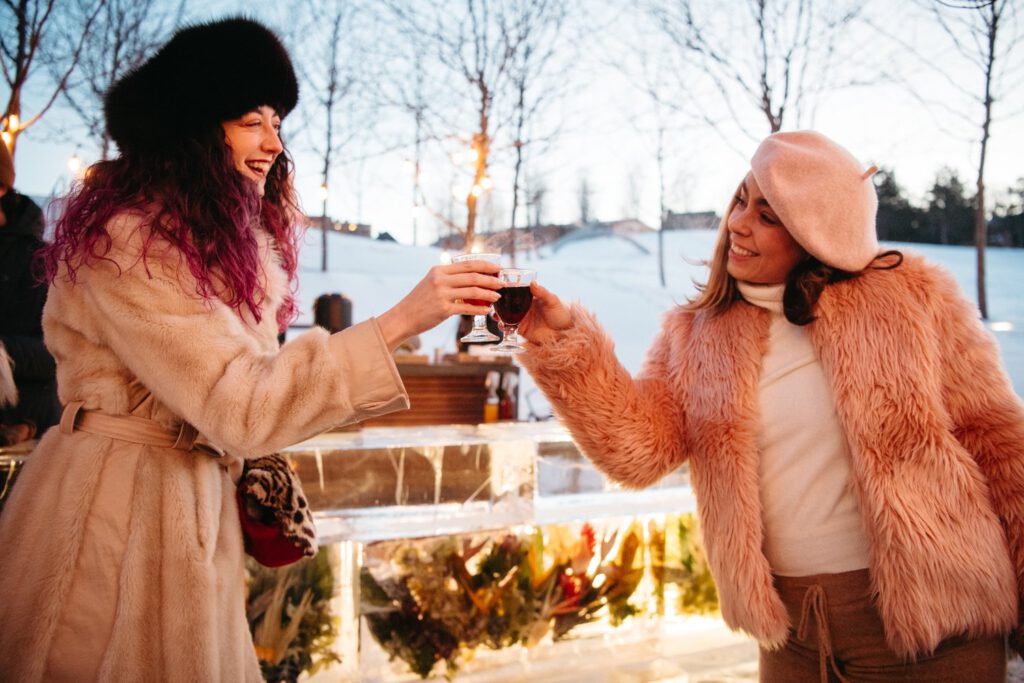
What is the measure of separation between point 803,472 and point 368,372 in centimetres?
107

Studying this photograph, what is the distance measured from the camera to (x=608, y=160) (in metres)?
13.3

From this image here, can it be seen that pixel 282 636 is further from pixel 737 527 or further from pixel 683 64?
pixel 683 64

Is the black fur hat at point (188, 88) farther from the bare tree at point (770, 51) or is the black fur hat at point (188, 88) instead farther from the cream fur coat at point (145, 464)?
the bare tree at point (770, 51)

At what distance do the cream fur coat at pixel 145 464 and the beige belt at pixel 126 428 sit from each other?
0.05 ft

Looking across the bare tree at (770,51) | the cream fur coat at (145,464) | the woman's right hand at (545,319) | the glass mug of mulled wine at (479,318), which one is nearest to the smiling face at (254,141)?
the cream fur coat at (145,464)

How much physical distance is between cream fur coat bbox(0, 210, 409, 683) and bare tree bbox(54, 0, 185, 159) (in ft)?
26.8

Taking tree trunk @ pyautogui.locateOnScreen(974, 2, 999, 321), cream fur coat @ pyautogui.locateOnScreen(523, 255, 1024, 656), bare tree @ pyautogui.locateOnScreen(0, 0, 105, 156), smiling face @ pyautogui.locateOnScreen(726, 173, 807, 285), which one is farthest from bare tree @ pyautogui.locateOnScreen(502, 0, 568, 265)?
cream fur coat @ pyautogui.locateOnScreen(523, 255, 1024, 656)

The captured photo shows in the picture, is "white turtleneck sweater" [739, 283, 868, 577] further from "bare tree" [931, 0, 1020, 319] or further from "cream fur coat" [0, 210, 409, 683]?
"bare tree" [931, 0, 1020, 319]

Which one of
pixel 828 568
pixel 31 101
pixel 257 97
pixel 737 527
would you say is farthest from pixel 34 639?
pixel 31 101

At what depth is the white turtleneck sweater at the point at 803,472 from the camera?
5.25ft

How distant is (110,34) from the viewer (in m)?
8.52

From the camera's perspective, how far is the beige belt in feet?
4.09

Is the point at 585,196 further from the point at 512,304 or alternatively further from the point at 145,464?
the point at 145,464

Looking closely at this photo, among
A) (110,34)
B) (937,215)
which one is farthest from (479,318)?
(937,215)
